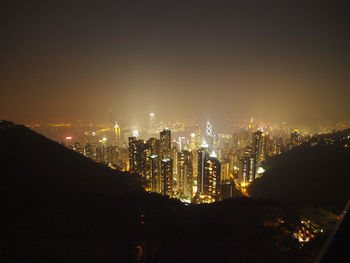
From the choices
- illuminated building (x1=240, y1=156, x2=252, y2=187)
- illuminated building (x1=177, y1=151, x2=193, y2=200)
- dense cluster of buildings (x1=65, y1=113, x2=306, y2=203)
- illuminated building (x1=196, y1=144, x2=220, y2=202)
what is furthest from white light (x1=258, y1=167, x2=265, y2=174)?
illuminated building (x1=177, y1=151, x2=193, y2=200)

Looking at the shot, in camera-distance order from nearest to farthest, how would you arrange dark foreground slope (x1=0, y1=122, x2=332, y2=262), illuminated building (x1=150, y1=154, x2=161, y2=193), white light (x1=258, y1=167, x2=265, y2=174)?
dark foreground slope (x1=0, y1=122, x2=332, y2=262) → illuminated building (x1=150, y1=154, x2=161, y2=193) → white light (x1=258, y1=167, x2=265, y2=174)

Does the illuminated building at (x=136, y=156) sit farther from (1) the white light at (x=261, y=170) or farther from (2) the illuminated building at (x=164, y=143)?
(1) the white light at (x=261, y=170)

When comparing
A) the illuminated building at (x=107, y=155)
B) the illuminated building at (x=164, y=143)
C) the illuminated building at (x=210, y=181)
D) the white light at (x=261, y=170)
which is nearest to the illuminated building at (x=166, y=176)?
the illuminated building at (x=210, y=181)

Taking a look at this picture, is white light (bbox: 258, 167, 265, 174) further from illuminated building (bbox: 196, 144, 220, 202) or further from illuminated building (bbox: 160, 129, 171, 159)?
illuminated building (bbox: 160, 129, 171, 159)

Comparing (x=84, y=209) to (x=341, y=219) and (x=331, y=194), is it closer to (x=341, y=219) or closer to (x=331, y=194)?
(x=341, y=219)

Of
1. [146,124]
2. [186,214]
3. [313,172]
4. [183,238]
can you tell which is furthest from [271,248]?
[146,124]

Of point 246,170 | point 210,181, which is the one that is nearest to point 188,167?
point 210,181
